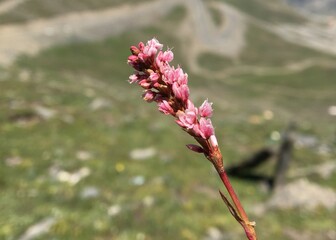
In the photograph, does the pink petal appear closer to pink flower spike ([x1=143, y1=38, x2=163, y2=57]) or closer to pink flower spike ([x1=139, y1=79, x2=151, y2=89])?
pink flower spike ([x1=139, y1=79, x2=151, y2=89])

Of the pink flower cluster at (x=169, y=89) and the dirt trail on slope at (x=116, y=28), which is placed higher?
the pink flower cluster at (x=169, y=89)

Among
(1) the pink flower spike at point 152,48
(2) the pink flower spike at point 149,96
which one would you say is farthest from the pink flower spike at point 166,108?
(1) the pink flower spike at point 152,48

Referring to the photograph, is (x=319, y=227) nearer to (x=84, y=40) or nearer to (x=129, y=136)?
(x=129, y=136)

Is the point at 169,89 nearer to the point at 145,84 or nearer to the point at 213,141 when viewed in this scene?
the point at 145,84

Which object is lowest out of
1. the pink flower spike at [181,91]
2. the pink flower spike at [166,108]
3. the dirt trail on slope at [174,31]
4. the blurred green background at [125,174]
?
the dirt trail on slope at [174,31]

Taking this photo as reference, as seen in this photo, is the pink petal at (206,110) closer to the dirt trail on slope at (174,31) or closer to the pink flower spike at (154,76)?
the pink flower spike at (154,76)

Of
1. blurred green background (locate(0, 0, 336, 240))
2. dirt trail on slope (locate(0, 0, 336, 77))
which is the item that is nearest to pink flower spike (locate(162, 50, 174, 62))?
blurred green background (locate(0, 0, 336, 240))

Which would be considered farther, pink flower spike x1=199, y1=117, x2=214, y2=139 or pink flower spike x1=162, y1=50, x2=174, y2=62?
pink flower spike x1=162, y1=50, x2=174, y2=62

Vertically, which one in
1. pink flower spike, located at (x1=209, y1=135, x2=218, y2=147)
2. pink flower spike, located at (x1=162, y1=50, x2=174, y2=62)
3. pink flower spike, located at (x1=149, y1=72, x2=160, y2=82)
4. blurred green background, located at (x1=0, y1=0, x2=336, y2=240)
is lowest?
blurred green background, located at (x1=0, y1=0, x2=336, y2=240)
